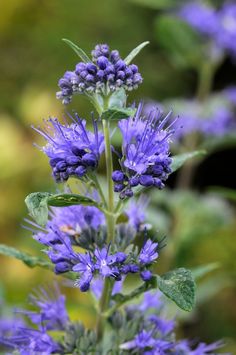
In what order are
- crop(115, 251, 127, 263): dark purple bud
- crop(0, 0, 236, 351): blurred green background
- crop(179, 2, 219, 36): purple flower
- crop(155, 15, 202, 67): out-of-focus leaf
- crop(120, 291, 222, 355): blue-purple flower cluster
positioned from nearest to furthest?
crop(115, 251, 127, 263): dark purple bud → crop(120, 291, 222, 355): blue-purple flower cluster → crop(155, 15, 202, 67): out-of-focus leaf → crop(179, 2, 219, 36): purple flower → crop(0, 0, 236, 351): blurred green background

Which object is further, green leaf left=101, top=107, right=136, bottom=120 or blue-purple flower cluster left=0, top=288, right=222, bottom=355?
blue-purple flower cluster left=0, top=288, right=222, bottom=355

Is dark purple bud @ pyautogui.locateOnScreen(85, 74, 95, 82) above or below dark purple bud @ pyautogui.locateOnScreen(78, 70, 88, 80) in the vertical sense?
below

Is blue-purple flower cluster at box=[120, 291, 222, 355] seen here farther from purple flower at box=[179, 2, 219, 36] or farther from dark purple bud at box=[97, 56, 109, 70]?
purple flower at box=[179, 2, 219, 36]

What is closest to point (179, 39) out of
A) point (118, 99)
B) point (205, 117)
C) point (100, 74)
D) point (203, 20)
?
point (203, 20)

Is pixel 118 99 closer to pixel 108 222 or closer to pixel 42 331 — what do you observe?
pixel 108 222

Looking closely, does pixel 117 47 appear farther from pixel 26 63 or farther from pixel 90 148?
pixel 90 148

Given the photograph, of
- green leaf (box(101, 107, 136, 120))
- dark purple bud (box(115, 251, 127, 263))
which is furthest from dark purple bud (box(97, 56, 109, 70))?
dark purple bud (box(115, 251, 127, 263))

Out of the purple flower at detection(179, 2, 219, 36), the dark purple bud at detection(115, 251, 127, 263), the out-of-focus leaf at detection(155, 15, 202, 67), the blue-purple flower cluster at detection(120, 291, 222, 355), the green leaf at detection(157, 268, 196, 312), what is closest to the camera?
the green leaf at detection(157, 268, 196, 312)
